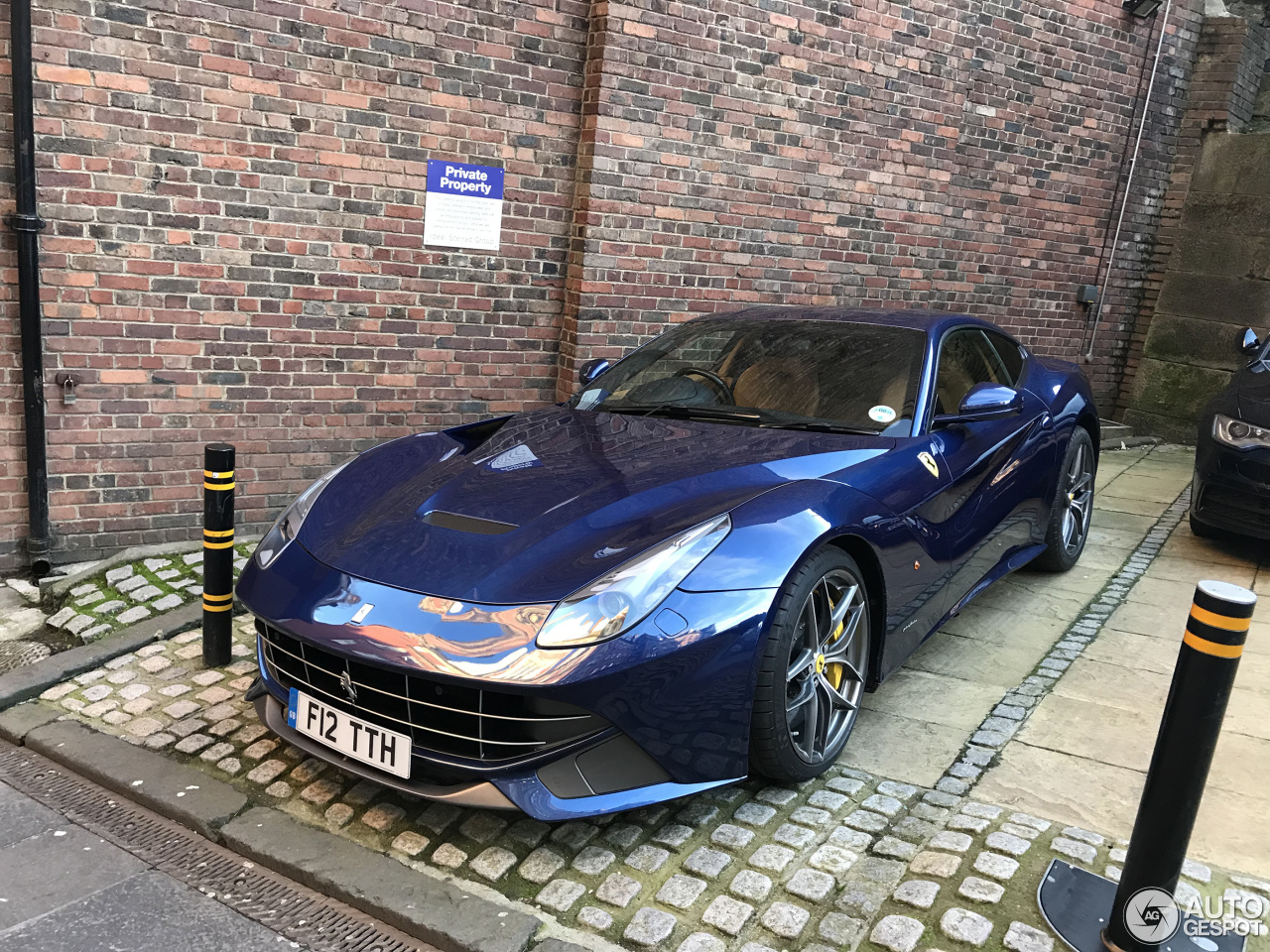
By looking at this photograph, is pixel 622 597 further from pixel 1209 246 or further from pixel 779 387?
pixel 1209 246

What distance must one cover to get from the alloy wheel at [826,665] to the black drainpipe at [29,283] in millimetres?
3836

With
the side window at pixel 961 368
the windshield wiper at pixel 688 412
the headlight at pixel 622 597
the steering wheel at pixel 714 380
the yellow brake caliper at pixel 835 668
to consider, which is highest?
the side window at pixel 961 368

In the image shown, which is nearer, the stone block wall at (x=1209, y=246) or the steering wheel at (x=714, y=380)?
the steering wheel at (x=714, y=380)

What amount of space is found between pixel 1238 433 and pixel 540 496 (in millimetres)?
4233

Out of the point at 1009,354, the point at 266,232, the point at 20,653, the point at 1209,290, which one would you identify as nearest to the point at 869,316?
the point at 1009,354

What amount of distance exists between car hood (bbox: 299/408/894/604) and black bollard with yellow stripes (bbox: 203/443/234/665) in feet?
1.93

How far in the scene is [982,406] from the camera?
12.9ft

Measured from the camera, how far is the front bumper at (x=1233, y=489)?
5426mm

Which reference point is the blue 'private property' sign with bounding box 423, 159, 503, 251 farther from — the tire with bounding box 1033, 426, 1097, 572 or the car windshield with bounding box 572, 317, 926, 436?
the tire with bounding box 1033, 426, 1097, 572

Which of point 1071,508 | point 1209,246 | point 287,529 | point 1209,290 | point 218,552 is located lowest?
point 218,552

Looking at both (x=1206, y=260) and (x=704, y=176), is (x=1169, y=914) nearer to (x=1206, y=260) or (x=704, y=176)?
(x=704, y=176)

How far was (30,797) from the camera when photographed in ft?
10.6

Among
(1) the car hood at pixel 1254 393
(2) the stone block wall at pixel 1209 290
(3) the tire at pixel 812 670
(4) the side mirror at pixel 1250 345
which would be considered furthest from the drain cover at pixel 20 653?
(2) the stone block wall at pixel 1209 290

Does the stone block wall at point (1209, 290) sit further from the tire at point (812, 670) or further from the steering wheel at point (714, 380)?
the tire at point (812, 670)
